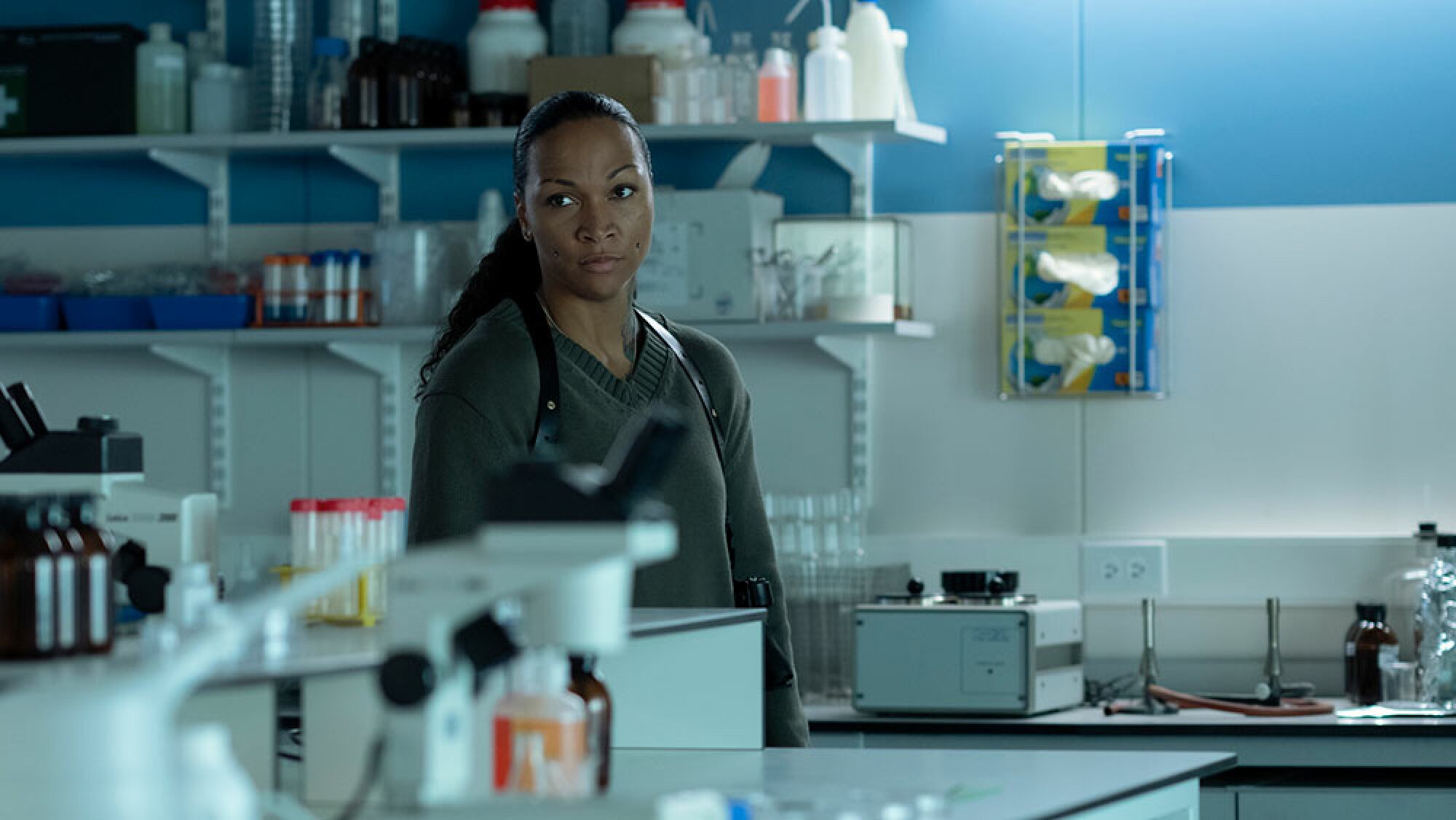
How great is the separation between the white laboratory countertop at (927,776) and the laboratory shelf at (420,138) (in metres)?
1.69

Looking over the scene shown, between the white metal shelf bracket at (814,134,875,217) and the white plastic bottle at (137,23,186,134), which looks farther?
the white plastic bottle at (137,23,186,134)

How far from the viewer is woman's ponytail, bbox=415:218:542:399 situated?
2688 millimetres

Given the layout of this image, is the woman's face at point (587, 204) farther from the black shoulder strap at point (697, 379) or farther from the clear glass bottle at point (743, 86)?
the clear glass bottle at point (743, 86)

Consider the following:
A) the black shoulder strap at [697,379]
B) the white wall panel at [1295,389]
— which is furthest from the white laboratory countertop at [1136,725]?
the black shoulder strap at [697,379]

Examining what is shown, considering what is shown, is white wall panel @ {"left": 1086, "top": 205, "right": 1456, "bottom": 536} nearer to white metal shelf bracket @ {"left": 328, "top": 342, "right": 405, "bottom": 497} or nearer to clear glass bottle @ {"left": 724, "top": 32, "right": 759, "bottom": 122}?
clear glass bottle @ {"left": 724, "top": 32, "right": 759, "bottom": 122}

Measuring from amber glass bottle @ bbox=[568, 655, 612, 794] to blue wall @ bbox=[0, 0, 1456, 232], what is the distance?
2.27 meters

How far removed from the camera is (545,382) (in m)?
2.47

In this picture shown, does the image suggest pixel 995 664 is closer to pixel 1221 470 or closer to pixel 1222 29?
pixel 1221 470

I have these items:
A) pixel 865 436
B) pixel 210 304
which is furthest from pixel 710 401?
pixel 210 304

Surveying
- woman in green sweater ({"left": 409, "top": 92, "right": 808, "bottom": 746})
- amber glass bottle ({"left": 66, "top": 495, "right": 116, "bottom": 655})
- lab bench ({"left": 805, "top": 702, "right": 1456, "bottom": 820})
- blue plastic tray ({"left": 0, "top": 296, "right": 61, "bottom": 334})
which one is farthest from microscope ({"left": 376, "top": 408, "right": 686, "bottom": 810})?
blue plastic tray ({"left": 0, "top": 296, "right": 61, "bottom": 334})

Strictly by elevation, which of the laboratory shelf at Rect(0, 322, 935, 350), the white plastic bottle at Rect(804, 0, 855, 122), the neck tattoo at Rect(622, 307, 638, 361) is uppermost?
the white plastic bottle at Rect(804, 0, 855, 122)

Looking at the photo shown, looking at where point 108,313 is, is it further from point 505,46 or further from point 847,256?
point 847,256

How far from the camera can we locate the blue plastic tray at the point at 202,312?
13.3ft

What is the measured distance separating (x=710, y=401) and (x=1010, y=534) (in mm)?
1548
